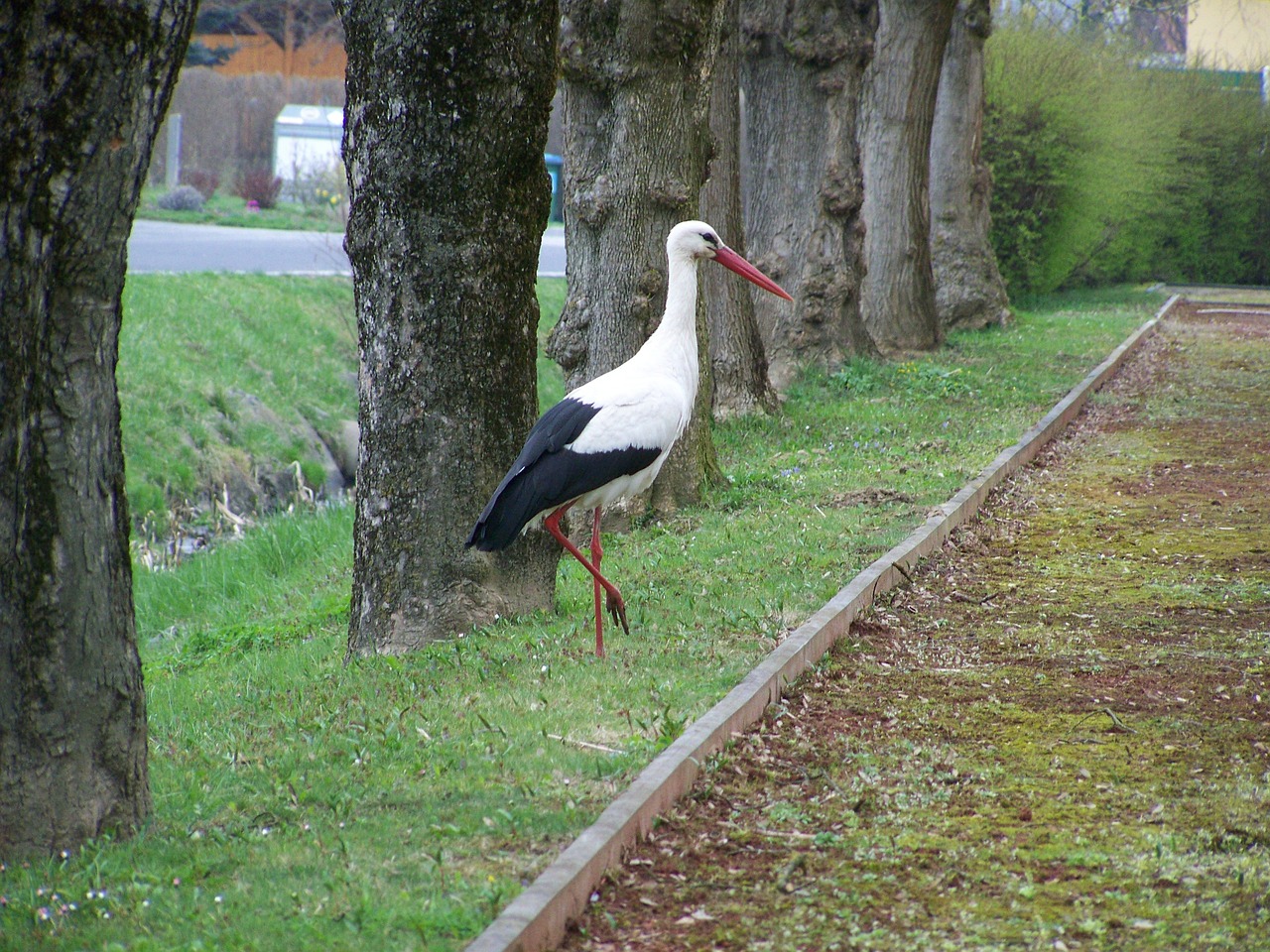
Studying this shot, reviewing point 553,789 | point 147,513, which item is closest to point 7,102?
point 553,789

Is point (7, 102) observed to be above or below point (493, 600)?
above

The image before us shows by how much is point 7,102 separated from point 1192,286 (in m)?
32.7

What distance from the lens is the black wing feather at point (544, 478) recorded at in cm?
620

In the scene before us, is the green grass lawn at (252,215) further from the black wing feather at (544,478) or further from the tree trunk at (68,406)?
the tree trunk at (68,406)

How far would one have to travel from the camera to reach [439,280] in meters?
6.50

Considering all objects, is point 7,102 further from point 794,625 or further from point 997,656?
point 997,656

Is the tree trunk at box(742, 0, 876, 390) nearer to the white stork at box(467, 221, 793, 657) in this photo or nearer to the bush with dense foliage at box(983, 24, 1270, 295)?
the white stork at box(467, 221, 793, 657)

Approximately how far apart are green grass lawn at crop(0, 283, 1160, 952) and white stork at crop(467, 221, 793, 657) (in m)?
0.52

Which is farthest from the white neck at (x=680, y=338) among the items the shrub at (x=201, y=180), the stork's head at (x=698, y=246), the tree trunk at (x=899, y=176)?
the shrub at (x=201, y=180)

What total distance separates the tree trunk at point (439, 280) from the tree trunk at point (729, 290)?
5.64 meters

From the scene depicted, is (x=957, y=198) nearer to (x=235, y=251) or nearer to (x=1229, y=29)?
(x=235, y=251)

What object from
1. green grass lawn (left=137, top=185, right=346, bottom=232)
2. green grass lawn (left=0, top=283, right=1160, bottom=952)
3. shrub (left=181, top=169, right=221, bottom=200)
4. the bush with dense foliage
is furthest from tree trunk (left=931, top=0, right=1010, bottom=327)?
shrub (left=181, top=169, right=221, bottom=200)

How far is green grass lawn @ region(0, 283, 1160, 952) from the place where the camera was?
12.4 feet

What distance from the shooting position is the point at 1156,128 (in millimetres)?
29172
